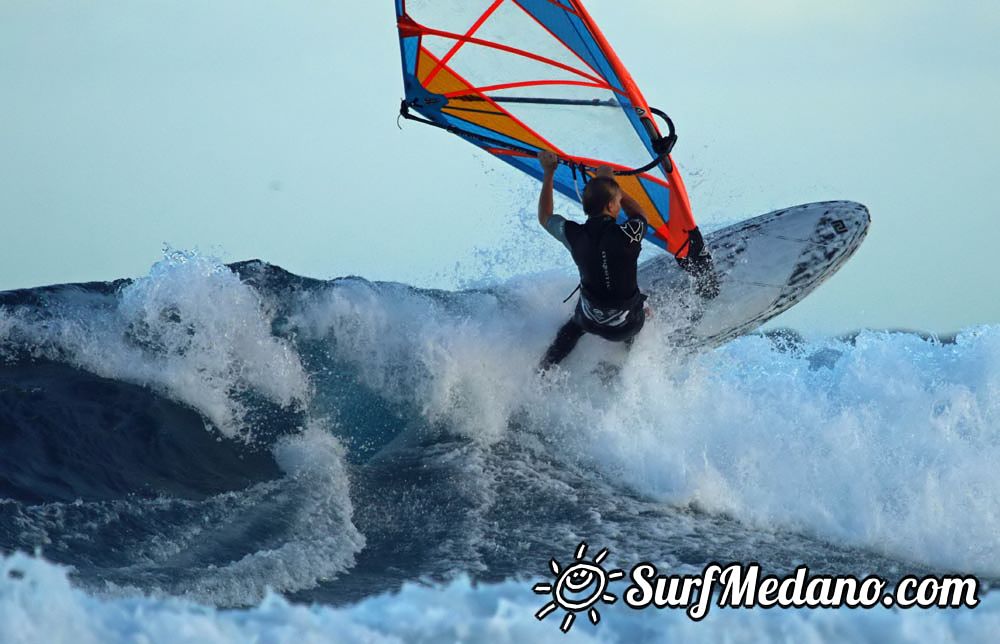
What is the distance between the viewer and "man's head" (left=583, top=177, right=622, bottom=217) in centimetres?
578

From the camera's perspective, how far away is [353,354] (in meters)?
7.62

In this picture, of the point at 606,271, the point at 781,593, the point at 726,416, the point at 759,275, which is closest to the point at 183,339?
the point at 606,271

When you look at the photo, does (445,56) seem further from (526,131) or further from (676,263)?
(676,263)

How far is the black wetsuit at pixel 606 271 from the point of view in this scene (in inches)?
230

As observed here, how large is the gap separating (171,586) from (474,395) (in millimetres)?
3454

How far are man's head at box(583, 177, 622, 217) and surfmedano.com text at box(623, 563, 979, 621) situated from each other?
2.39m

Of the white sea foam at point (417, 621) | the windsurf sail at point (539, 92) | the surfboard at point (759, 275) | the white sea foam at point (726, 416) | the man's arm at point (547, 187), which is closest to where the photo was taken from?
the white sea foam at point (417, 621)

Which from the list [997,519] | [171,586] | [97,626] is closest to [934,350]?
[997,519]
